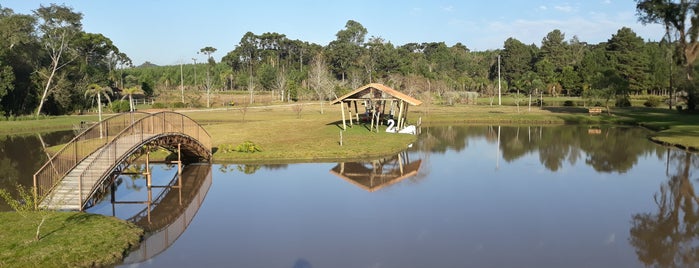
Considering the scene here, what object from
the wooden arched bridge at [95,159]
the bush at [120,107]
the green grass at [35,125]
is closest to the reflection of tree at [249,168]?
the wooden arched bridge at [95,159]

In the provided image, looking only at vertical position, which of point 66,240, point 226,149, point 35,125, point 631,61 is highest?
point 631,61

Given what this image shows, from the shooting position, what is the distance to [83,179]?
61.4 ft

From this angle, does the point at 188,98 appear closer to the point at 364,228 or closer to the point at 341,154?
the point at 341,154

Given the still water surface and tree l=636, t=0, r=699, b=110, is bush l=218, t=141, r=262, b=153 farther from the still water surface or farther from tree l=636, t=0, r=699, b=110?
tree l=636, t=0, r=699, b=110

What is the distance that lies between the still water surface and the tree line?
3426cm

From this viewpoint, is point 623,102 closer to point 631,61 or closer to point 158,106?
point 631,61

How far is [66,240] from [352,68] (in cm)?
8977

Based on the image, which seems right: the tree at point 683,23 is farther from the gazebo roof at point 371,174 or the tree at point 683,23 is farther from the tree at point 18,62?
the tree at point 18,62

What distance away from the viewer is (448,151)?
35688 millimetres

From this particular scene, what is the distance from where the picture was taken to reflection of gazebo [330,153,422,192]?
24812 mm

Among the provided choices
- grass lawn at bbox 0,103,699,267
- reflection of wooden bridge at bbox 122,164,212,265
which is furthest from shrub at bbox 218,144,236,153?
reflection of wooden bridge at bbox 122,164,212,265

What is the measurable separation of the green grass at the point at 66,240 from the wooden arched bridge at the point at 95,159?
86cm

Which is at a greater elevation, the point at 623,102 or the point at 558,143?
the point at 623,102

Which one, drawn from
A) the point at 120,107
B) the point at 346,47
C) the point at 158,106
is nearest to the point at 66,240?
the point at 120,107
